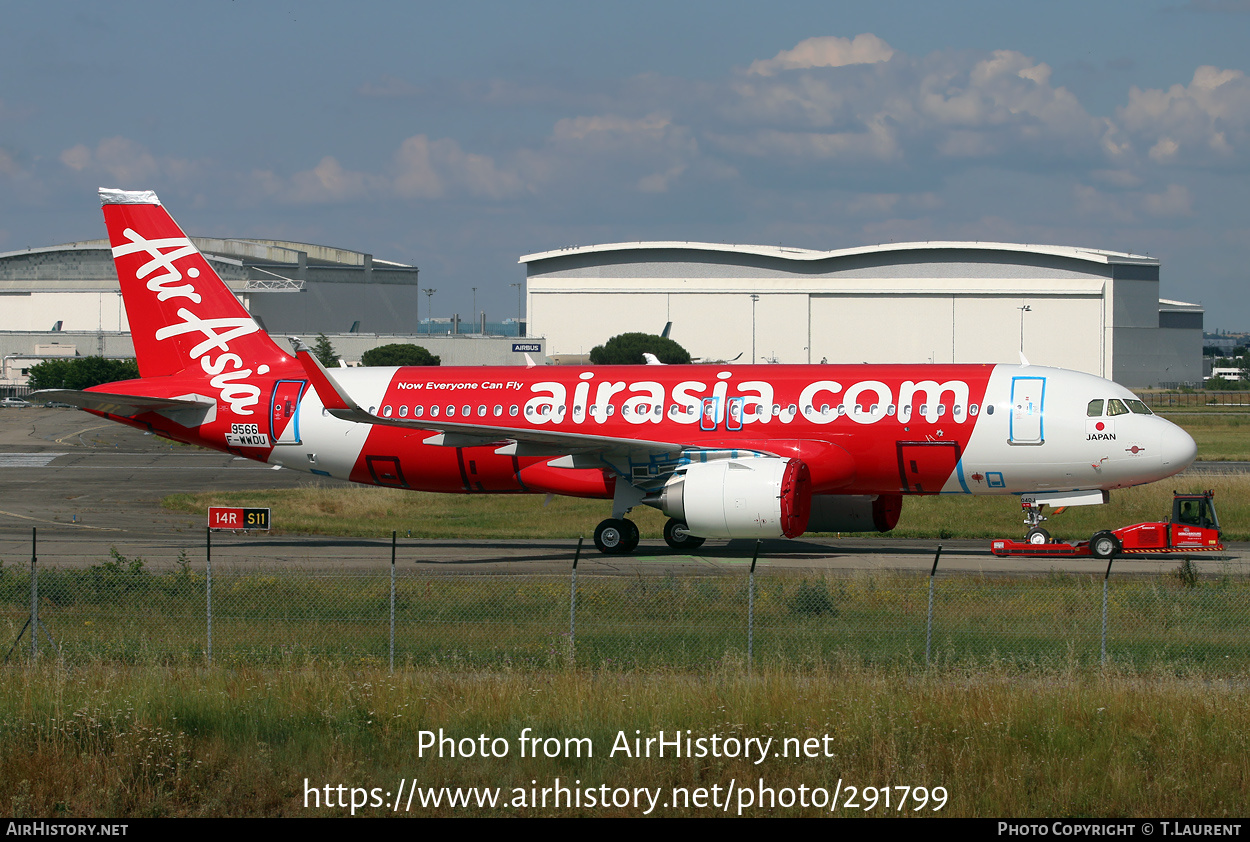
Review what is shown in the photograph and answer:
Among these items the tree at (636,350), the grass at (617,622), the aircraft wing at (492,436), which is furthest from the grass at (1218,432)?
the tree at (636,350)

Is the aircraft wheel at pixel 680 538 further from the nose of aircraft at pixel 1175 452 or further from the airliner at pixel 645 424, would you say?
the nose of aircraft at pixel 1175 452

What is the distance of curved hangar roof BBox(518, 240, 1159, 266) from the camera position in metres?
155

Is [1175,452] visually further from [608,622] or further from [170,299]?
[170,299]

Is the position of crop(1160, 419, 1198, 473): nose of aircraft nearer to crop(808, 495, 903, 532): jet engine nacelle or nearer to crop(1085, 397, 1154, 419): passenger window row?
crop(1085, 397, 1154, 419): passenger window row

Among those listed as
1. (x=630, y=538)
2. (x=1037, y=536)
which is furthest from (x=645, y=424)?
(x=1037, y=536)

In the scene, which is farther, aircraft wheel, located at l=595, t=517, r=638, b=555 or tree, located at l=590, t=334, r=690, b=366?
tree, located at l=590, t=334, r=690, b=366

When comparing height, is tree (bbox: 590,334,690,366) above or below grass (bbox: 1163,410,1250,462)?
above

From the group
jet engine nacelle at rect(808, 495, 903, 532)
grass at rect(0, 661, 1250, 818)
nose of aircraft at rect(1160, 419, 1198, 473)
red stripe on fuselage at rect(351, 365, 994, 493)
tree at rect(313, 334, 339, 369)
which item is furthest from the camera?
tree at rect(313, 334, 339, 369)

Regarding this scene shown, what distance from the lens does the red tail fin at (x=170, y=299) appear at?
32375 millimetres

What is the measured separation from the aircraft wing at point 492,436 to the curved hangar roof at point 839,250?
13106cm

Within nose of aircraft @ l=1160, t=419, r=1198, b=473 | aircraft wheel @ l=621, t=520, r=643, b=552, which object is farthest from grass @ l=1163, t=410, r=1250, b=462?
aircraft wheel @ l=621, t=520, r=643, b=552

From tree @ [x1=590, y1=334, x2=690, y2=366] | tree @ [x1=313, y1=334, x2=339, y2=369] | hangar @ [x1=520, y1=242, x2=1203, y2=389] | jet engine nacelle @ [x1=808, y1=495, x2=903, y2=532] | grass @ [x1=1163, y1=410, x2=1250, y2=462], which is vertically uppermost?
hangar @ [x1=520, y1=242, x2=1203, y2=389]

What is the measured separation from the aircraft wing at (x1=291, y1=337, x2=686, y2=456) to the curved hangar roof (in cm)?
13106

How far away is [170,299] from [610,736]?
2390cm
